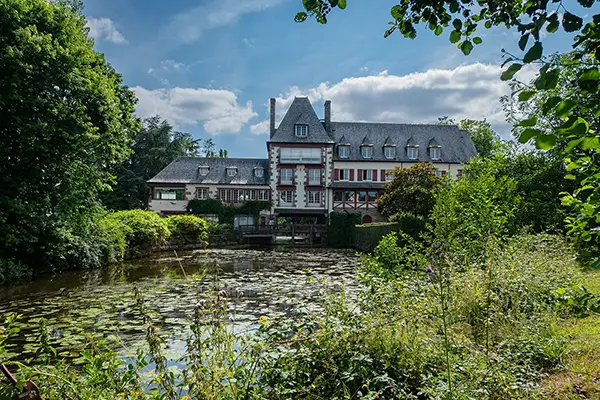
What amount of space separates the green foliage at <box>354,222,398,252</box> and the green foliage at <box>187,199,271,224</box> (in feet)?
36.3

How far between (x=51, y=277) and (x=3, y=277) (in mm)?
1800

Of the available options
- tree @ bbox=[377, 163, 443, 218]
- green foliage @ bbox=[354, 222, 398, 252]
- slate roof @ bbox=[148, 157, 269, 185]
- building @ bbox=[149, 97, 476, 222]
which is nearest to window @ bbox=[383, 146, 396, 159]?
building @ bbox=[149, 97, 476, 222]

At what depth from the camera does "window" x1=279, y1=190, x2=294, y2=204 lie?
A: 36.9m

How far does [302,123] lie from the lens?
37.2m

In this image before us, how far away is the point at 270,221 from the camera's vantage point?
120 ft

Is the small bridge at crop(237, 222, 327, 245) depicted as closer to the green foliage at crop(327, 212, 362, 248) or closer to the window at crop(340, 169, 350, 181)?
the green foliage at crop(327, 212, 362, 248)

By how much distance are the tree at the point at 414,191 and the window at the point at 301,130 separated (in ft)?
50.4

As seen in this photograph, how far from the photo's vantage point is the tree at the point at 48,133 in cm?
1092

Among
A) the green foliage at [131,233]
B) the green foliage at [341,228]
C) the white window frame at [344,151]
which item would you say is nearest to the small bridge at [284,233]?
the green foliage at [341,228]

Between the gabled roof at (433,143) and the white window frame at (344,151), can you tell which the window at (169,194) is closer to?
the white window frame at (344,151)

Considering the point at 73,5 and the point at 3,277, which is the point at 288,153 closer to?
the point at 73,5

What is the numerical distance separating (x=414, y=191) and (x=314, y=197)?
15.6 meters

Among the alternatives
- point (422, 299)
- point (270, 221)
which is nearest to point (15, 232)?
point (422, 299)

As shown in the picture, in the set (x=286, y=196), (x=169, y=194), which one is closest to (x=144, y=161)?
(x=169, y=194)
